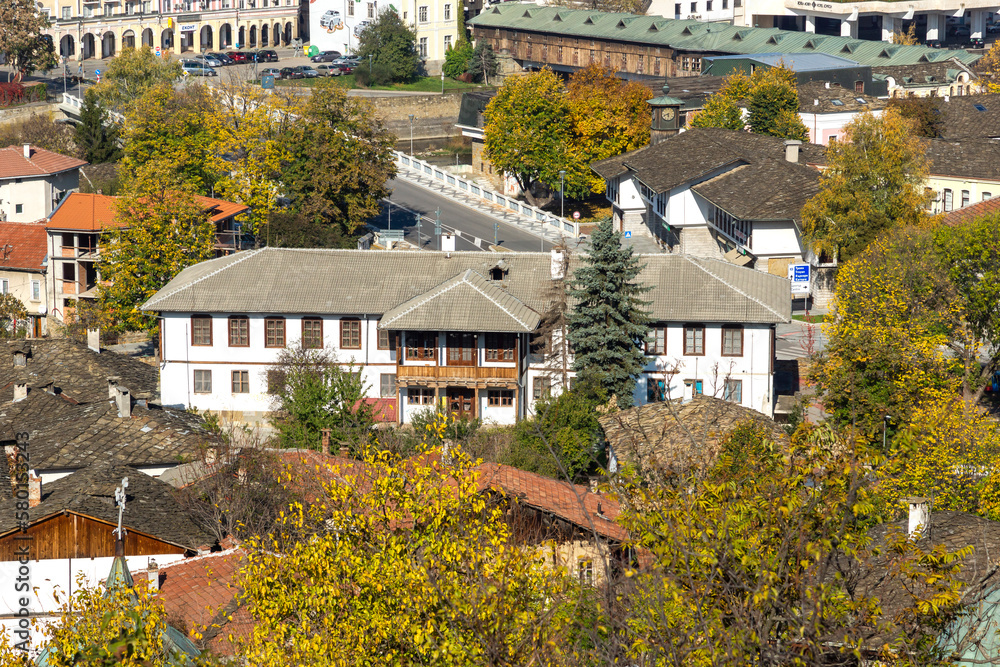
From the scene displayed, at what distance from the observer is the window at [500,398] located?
5544 cm

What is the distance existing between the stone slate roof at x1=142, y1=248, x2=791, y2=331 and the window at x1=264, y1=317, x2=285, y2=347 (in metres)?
0.59

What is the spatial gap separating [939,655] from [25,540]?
2691 centimetres

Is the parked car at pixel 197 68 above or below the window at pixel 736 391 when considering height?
above

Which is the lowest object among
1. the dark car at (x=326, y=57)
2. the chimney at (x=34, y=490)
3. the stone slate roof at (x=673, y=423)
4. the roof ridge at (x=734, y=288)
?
the chimney at (x=34, y=490)

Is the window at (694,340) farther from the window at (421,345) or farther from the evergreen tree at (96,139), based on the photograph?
the evergreen tree at (96,139)

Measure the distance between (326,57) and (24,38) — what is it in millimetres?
28369

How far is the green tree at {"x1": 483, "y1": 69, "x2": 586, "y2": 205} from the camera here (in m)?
90.8

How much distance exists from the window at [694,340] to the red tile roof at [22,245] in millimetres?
37420

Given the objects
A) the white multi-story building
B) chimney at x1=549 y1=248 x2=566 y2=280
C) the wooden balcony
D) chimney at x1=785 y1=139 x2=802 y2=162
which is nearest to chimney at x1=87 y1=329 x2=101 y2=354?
the white multi-story building

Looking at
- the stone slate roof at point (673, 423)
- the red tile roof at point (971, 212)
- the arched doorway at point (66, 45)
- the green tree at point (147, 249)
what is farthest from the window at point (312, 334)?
the arched doorway at point (66, 45)

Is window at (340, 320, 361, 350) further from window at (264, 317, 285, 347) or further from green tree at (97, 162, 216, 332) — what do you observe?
green tree at (97, 162, 216, 332)

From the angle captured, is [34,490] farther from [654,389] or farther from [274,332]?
[654,389]

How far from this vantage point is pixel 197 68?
130 metres

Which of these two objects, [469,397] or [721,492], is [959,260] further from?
[721,492]
